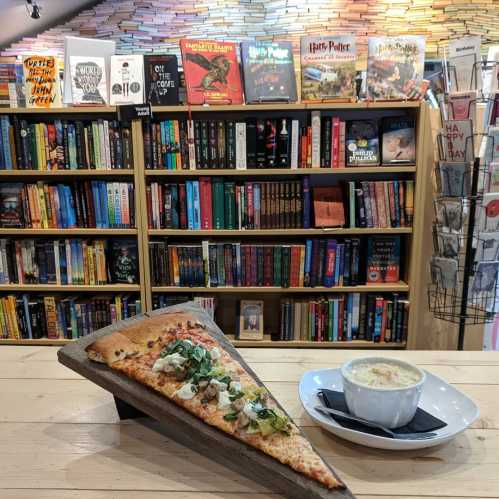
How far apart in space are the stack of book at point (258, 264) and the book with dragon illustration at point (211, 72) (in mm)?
766

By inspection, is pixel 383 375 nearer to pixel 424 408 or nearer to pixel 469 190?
pixel 424 408

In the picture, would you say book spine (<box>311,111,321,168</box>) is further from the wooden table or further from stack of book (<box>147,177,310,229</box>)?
the wooden table

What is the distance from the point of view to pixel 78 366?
788mm

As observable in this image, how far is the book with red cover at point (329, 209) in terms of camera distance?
2471mm

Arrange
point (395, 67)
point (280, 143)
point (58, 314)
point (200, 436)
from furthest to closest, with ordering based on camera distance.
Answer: point (58, 314) < point (280, 143) < point (395, 67) < point (200, 436)

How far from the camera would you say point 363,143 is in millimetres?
2420

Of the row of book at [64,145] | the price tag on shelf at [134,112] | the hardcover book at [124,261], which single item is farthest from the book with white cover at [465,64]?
the hardcover book at [124,261]

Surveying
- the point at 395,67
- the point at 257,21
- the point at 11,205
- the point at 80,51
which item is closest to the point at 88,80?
the point at 80,51

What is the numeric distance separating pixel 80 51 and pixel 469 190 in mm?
2048

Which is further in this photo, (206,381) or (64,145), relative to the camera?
(64,145)

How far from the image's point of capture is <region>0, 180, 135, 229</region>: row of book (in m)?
2.51

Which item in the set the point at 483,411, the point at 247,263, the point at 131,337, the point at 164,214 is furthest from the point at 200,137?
the point at 483,411

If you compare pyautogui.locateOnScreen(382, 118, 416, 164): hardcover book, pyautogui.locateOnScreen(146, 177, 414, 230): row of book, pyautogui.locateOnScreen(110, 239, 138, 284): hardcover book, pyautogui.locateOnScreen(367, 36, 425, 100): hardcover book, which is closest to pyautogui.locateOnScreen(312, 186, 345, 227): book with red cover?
pyautogui.locateOnScreen(146, 177, 414, 230): row of book

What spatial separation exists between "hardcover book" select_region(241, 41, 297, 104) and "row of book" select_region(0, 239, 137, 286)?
1.06m
